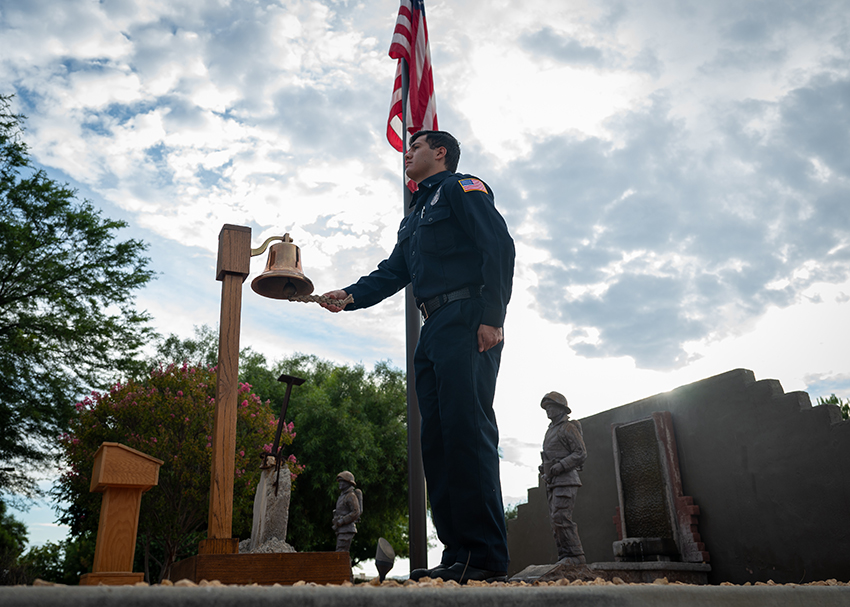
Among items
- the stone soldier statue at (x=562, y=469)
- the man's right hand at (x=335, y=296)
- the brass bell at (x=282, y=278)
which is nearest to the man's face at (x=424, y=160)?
the man's right hand at (x=335, y=296)

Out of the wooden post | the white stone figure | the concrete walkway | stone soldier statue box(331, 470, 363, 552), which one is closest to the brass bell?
the wooden post

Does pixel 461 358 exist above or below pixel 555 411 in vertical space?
below

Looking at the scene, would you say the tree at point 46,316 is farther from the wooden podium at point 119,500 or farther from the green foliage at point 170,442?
the wooden podium at point 119,500

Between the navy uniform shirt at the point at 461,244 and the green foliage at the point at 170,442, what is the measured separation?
12220 millimetres

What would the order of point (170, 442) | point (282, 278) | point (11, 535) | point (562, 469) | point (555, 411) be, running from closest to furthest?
point (282, 278)
point (562, 469)
point (555, 411)
point (170, 442)
point (11, 535)

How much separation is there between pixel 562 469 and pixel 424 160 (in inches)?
182

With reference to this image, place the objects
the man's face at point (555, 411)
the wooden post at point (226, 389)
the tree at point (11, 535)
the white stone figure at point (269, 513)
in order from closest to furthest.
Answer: the wooden post at point (226, 389)
the man's face at point (555, 411)
the white stone figure at point (269, 513)
the tree at point (11, 535)

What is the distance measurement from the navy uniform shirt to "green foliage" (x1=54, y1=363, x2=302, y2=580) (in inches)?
481

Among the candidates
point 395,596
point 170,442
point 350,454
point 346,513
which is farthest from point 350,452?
point 395,596

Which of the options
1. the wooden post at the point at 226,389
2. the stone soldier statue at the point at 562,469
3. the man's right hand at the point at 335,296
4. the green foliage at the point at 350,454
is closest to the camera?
the wooden post at the point at 226,389

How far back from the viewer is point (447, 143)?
3.41m

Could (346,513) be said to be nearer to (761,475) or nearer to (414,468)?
(761,475)

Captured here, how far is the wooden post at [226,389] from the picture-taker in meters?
3.24

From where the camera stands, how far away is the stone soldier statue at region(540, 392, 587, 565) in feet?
21.9
